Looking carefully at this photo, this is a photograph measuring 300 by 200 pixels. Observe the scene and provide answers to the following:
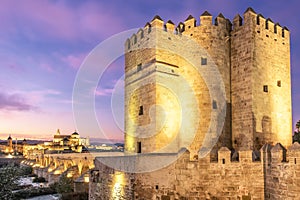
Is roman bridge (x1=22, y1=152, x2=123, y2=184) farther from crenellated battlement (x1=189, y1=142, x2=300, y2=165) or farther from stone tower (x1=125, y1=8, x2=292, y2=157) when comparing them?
crenellated battlement (x1=189, y1=142, x2=300, y2=165)

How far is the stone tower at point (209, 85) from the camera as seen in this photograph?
14141 millimetres

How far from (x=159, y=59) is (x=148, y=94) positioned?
1.79 metres

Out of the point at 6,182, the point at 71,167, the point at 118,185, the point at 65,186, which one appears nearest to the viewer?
the point at 6,182

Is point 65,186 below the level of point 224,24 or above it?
below

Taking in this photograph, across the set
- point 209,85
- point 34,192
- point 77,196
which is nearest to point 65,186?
point 34,192

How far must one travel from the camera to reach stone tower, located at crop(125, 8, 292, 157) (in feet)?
46.4

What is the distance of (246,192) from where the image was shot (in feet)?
31.7

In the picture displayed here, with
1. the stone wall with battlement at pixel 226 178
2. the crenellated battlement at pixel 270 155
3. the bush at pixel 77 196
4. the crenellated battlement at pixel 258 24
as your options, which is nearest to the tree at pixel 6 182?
the stone wall with battlement at pixel 226 178

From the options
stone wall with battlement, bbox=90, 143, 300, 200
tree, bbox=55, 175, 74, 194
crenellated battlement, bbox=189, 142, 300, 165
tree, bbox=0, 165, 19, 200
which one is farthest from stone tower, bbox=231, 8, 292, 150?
tree, bbox=55, 175, 74, 194

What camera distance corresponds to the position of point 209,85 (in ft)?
48.1

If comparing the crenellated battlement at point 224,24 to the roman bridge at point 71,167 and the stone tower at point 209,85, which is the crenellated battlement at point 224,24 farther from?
the roman bridge at point 71,167

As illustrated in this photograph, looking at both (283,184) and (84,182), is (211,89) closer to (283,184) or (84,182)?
(283,184)

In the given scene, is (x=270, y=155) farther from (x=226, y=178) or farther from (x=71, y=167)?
(x=71, y=167)

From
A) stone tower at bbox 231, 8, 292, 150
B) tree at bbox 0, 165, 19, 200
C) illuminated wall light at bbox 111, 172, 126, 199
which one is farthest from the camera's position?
stone tower at bbox 231, 8, 292, 150
